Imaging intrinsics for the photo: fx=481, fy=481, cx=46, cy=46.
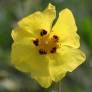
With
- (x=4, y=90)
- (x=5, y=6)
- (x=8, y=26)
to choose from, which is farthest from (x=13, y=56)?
(x=5, y=6)

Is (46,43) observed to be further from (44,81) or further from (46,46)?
(44,81)

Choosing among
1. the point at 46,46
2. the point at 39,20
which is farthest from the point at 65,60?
the point at 39,20

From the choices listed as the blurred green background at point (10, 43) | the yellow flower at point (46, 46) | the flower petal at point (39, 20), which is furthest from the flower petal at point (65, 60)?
the blurred green background at point (10, 43)

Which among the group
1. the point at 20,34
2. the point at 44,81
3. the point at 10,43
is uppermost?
the point at 20,34

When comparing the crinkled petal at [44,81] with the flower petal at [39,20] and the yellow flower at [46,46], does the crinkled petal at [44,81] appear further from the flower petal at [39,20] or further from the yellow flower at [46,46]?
the flower petal at [39,20]

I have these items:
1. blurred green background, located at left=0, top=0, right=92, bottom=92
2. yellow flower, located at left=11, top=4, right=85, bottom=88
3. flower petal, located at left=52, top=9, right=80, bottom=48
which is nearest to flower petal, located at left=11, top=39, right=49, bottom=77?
yellow flower, located at left=11, top=4, right=85, bottom=88

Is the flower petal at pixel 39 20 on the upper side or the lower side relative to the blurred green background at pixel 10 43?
upper
